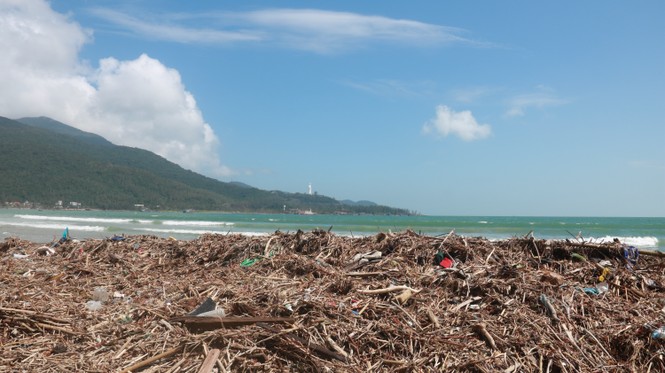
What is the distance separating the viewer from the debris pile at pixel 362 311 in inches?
135

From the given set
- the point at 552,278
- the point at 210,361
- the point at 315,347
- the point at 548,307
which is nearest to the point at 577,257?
the point at 552,278

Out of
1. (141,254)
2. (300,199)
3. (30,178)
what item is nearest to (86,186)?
(30,178)

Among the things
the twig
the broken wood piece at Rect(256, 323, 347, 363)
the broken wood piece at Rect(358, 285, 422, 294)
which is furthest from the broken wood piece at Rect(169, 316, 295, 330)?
the broken wood piece at Rect(358, 285, 422, 294)

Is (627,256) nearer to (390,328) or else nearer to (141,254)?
(390,328)

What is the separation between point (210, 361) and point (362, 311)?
1.27 meters

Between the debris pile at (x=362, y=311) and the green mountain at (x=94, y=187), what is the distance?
375 feet

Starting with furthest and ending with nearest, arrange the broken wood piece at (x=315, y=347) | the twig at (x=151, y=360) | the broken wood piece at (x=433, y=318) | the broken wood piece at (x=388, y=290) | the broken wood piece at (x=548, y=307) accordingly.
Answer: the broken wood piece at (x=388, y=290) < the broken wood piece at (x=548, y=307) < the broken wood piece at (x=433, y=318) < the broken wood piece at (x=315, y=347) < the twig at (x=151, y=360)

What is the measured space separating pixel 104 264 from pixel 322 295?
12.9ft

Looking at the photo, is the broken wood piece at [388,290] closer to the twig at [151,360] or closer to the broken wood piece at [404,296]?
the broken wood piece at [404,296]

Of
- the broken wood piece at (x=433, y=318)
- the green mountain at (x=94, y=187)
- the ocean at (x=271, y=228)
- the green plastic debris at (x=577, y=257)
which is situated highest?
the green mountain at (x=94, y=187)

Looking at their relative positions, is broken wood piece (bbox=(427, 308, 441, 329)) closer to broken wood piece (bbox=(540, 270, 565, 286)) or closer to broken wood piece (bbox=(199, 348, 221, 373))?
broken wood piece (bbox=(540, 270, 565, 286))

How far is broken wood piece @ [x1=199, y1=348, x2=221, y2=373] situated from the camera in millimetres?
3141

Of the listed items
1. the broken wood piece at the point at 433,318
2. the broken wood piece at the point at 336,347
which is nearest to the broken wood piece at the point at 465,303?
the broken wood piece at the point at 433,318

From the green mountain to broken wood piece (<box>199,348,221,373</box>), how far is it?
383 ft
